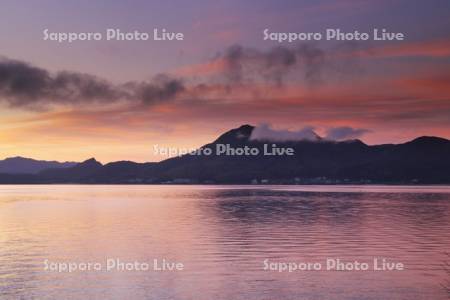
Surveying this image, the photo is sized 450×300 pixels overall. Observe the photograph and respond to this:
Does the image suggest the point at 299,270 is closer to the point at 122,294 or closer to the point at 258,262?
the point at 258,262

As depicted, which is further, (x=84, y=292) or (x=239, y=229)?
(x=239, y=229)

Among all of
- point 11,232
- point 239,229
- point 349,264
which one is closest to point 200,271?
point 349,264

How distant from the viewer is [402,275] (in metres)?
42.3

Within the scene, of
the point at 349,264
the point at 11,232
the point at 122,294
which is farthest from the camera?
the point at 11,232

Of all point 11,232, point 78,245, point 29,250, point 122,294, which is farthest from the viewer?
point 11,232

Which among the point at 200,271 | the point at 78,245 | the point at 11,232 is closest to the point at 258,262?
the point at 200,271

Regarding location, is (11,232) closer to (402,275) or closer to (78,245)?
(78,245)

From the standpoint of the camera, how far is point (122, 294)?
3612cm

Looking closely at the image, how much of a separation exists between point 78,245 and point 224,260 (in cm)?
1849

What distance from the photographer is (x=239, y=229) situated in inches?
3029

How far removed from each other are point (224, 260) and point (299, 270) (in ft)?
24.1

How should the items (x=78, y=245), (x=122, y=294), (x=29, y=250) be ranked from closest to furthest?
(x=122, y=294), (x=29, y=250), (x=78, y=245)

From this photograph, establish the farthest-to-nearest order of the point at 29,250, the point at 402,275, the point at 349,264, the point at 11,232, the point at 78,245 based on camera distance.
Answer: the point at 11,232 → the point at 78,245 → the point at 29,250 → the point at 349,264 → the point at 402,275

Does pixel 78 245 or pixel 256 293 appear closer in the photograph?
pixel 256 293
